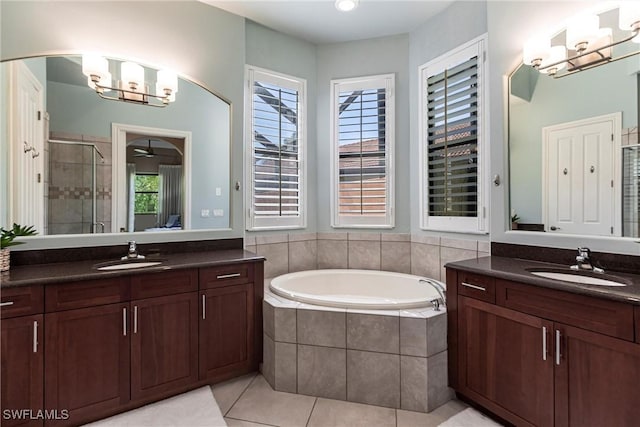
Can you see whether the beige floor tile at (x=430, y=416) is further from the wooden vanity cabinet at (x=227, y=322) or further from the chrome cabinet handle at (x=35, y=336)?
the chrome cabinet handle at (x=35, y=336)

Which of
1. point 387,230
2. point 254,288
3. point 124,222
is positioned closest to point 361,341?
point 254,288

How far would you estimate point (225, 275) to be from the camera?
2.15 metres

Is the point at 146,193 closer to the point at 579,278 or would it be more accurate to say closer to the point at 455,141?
the point at 455,141

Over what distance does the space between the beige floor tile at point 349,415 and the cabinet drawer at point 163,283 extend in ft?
3.58

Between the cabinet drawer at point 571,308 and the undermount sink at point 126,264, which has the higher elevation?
the undermount sink at point 126,264

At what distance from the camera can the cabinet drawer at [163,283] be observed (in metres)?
1.84

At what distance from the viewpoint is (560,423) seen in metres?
1.43

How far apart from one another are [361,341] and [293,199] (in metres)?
1.58

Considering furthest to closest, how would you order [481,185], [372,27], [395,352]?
[372,27] → [481,185] → [395,352]

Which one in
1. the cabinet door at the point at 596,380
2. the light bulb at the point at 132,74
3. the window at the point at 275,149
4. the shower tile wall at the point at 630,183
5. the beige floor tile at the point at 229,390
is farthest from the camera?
the window at the point at 275,149

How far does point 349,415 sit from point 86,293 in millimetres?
1648

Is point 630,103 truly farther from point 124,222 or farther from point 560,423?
point 124,222
